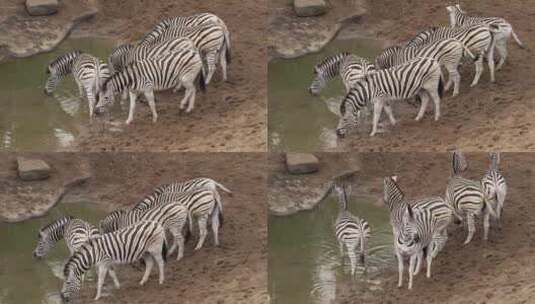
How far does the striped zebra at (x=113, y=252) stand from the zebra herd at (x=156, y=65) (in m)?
2.21

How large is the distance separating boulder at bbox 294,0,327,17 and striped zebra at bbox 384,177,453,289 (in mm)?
4319

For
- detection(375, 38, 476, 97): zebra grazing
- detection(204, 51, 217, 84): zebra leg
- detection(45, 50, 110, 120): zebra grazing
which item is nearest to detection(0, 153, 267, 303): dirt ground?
detection(45, 50, 110, 120): zebra grazing

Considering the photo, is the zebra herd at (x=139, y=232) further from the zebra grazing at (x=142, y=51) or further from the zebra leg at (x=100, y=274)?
the zebra grazing at (x=142, y=51)

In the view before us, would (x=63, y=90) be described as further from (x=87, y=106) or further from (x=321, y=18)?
(x=321, y=18)

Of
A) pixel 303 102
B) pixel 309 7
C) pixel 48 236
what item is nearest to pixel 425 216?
pixel 303 102

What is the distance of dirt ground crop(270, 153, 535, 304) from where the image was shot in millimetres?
15234

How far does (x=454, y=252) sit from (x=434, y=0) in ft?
17.9

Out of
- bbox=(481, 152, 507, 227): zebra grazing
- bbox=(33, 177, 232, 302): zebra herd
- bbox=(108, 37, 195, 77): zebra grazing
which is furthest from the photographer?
bbox=(108, 37, 195, 77): zebra grazing

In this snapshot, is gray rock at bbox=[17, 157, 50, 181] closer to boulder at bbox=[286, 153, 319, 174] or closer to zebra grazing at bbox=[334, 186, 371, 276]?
boulder at bbox=[286, 153, 319, 174]

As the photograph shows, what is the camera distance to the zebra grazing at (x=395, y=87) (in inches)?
672

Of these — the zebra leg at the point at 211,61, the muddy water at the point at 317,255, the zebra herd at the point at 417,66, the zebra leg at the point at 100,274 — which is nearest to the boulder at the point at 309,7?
the zebra herd at the point at 417,66

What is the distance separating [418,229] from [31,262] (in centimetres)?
408

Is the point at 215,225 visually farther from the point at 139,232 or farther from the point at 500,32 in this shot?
the point at 500,32

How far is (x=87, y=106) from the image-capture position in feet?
59.3
